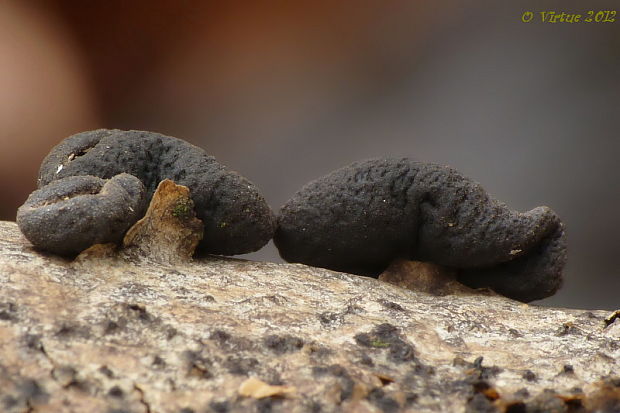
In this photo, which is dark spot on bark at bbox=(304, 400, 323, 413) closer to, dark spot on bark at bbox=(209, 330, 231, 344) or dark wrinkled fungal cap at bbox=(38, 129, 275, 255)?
dark spot on bark at bbox=(209, 330, 231, 344)

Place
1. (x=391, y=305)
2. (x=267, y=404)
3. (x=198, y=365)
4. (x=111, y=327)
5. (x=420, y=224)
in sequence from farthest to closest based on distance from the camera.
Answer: (x=420, y=224) < (x=391, y=305) < (x=111, y=327) < (x=198, y=365) < (x=267, y=404)

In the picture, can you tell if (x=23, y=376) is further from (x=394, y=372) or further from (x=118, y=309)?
(x=394, y=372)

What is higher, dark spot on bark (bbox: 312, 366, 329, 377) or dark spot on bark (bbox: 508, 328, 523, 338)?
dark spot on bark (bbox: 508, 328, 523, 338)

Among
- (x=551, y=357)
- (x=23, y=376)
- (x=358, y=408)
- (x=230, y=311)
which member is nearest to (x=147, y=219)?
(x=230, y=311)

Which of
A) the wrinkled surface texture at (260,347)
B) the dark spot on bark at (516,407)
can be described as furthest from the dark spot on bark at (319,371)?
the dark spot on bark at (516,407)

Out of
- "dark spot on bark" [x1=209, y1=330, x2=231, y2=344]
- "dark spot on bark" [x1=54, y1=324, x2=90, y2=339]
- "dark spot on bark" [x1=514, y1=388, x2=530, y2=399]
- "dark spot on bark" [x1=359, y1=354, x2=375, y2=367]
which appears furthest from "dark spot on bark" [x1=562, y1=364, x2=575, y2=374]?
"dark spot on bark" [x1=54, y1=324, x2=90, y2=339]

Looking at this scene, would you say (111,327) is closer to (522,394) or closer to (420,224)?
(522,394)

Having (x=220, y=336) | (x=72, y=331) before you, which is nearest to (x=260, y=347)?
(x=220, y=336)

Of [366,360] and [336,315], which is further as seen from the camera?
[336,315]
